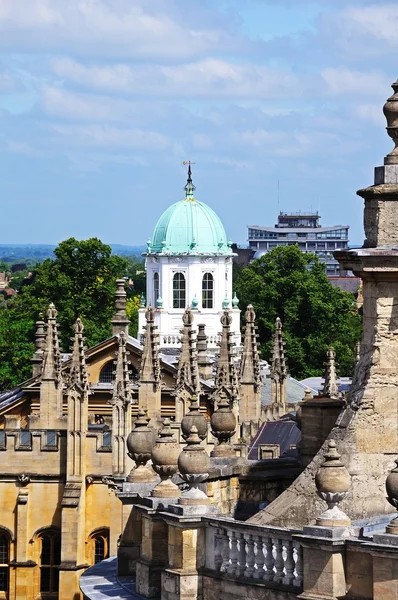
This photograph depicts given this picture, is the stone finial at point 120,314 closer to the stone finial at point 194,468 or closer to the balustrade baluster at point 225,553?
the stone finial at point 194,468

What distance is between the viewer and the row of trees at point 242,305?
109250mm

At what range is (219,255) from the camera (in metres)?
106

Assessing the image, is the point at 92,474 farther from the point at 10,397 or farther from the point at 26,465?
the point at 10,397

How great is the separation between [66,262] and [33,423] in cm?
5244

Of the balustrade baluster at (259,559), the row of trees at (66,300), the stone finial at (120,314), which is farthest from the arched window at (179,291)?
the balustrade baluster at (259,559)

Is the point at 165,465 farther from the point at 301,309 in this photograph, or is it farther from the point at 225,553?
the point at 301,309

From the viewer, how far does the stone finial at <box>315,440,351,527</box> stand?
93.2 ft

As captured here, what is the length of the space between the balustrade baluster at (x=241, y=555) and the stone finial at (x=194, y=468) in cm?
111

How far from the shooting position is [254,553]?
2966 centimetres

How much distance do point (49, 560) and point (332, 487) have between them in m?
31.8

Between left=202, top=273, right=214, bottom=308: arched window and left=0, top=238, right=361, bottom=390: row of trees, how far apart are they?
15.3ft

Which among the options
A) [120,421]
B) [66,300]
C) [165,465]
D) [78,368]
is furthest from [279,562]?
[66,300]

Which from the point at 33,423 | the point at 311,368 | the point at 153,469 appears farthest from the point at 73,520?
the point at 311,368

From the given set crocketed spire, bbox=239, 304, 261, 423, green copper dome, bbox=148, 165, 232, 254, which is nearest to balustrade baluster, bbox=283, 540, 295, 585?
crocketed spire, bbox=239, 304, 261, 423
